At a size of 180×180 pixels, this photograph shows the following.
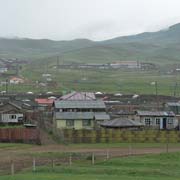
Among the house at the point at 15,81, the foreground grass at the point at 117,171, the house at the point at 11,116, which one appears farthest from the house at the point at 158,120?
the house at the point at 15,81

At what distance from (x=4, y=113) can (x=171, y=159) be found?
28463 millimetres

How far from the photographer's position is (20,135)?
47031 mm

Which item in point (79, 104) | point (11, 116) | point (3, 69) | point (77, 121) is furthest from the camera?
point (3, 69)

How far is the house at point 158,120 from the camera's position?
5616 centimetres

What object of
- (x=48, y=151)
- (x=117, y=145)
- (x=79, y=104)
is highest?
(x=79, y=104)

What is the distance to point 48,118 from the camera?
6469cm

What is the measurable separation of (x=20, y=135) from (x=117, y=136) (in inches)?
360

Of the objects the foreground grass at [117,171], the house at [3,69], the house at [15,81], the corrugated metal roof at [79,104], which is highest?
the house at [3,69]

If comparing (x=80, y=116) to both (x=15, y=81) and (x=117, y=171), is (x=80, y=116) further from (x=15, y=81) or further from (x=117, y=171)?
(x=15, y=81)

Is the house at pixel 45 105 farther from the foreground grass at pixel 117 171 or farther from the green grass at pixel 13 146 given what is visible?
the foreground grass at pixel 117 171

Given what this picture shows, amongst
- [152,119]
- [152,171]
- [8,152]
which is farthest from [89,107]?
[152,171]

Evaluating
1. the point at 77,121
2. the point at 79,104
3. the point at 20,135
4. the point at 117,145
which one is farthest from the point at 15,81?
the point at 117,145

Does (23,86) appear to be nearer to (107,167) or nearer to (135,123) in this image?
(135,123)

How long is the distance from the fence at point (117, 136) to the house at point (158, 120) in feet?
22.1
